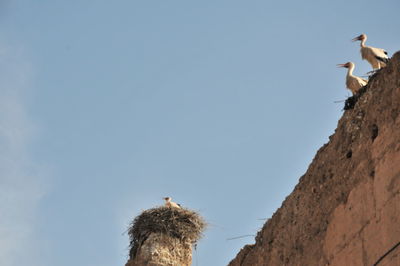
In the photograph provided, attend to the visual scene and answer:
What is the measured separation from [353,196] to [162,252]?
305 inches

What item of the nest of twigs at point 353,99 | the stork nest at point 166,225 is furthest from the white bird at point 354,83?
the stork nest at point 166,225

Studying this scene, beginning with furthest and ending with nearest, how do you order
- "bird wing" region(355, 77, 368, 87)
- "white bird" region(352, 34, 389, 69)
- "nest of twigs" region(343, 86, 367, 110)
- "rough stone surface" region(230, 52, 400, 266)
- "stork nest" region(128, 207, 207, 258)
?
"stork nest" region(128, 207, 207, 258) → "white bird" region(352, 34, 389, 69) → "bird wing" region(355, 77, 368, 87) → "nest of twigs" region(343, 86, 367, 110) → "rough stone surface" region(230, 52, 400, 266)

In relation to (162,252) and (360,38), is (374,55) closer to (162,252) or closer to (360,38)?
(360,38)

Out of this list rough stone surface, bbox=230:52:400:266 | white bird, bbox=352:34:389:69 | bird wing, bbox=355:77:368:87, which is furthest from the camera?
white bird, bbox=352:34:389:69

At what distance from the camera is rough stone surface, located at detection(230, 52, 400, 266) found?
693 centimetres

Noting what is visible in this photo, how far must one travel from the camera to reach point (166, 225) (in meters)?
15.7

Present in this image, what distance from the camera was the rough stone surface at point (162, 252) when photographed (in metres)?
14.7

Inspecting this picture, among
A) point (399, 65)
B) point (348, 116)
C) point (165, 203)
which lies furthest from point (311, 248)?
point (165, 203)

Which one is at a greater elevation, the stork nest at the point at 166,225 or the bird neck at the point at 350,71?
the stork nest at the point at 166,225

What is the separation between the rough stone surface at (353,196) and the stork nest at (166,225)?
6.47 meters

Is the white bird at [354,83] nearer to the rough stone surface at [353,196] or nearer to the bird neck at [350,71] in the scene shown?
the bird neck at [350,71]

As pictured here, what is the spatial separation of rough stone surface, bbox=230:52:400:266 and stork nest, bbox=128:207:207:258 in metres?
6.47

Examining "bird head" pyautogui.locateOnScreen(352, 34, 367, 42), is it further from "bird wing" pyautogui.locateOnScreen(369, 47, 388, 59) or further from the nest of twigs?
the nest of twigs

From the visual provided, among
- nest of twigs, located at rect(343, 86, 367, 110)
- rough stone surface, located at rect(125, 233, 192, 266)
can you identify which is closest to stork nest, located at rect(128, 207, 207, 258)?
rough stone surface, located at rect(125, 233, 192, 266)
